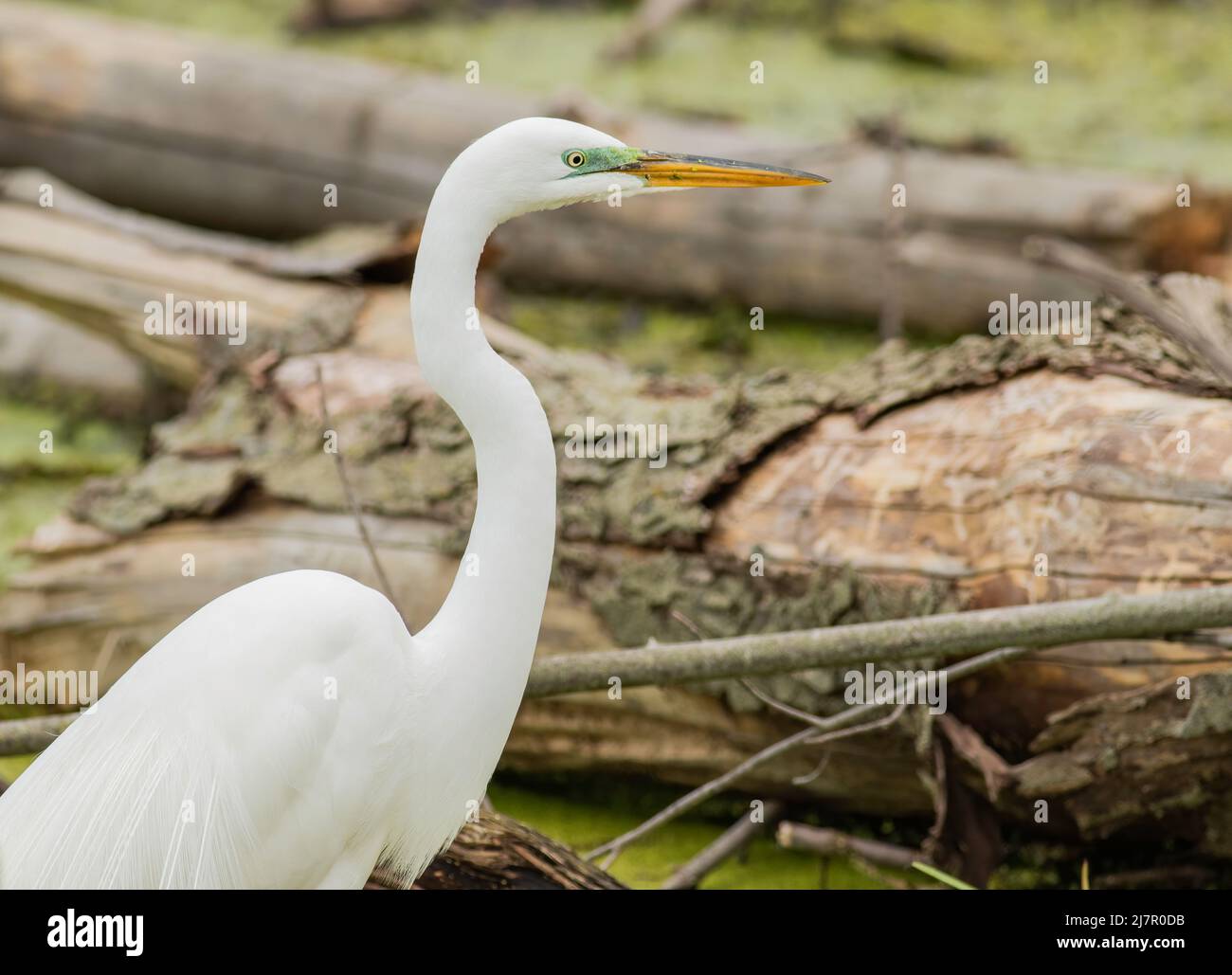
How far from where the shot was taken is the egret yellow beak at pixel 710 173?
1.73 metres

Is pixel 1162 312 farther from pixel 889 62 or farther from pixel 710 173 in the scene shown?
pixel 889 62

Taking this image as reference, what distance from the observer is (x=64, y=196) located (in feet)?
12.2

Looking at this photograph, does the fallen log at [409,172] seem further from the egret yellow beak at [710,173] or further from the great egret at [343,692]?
the great egret at [343,692]

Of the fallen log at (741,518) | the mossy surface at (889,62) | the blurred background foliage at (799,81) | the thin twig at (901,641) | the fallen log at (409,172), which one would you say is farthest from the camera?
the mossy surface at (889,62)

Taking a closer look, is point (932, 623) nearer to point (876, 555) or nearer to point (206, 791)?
point (876, 555)

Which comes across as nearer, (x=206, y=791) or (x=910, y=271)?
(x=206, y=791)

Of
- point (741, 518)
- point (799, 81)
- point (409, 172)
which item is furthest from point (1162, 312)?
point (799, 81)

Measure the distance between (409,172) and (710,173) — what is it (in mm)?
2975

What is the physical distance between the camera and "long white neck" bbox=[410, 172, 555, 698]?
1.65m

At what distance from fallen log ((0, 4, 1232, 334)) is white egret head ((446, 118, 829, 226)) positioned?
266 centimetres

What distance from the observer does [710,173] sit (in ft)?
5.79

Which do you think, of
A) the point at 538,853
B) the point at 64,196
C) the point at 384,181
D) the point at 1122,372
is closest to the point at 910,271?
the point at 384,181

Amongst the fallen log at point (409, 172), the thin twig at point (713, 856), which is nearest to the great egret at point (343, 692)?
the thin twig at point (713, 856)

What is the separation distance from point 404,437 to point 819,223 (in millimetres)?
2101
